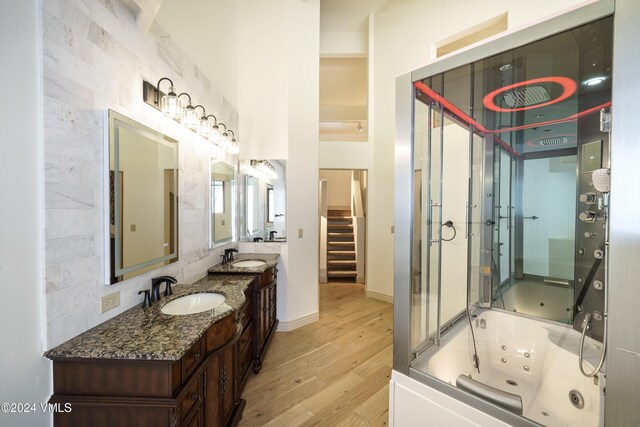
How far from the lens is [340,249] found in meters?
6.12

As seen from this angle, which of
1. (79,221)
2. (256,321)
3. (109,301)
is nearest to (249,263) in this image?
(256,321)

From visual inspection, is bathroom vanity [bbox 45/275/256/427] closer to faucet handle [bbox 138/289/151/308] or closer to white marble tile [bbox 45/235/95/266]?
faucet handle [bbox 138/289/151/308]

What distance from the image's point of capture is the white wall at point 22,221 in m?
0.92

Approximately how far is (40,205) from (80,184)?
184mm

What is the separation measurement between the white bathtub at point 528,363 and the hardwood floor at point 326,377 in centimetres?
66

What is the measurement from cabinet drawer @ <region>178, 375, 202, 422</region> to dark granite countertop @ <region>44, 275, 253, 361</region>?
0.72 ft

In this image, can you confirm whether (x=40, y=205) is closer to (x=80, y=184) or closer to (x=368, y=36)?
(x=80, y=184)

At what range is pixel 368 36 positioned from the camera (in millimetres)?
4512

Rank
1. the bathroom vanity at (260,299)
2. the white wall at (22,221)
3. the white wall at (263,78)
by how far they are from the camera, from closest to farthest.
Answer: the white wall at (22,221) < the bathroom vanity at (260,299) < the white wall at (263,78)

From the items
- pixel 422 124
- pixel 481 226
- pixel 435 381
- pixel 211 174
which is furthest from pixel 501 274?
pixel 211 174

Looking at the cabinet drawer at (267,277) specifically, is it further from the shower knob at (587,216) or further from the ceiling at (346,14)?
the ceiling at (346,14)

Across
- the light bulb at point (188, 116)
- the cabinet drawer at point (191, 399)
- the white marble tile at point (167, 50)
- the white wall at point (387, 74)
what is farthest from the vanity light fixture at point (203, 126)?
the white wall at point (387, 74)

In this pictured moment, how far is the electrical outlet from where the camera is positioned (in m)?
1.30

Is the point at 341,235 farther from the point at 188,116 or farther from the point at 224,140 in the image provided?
the point at 188,116
